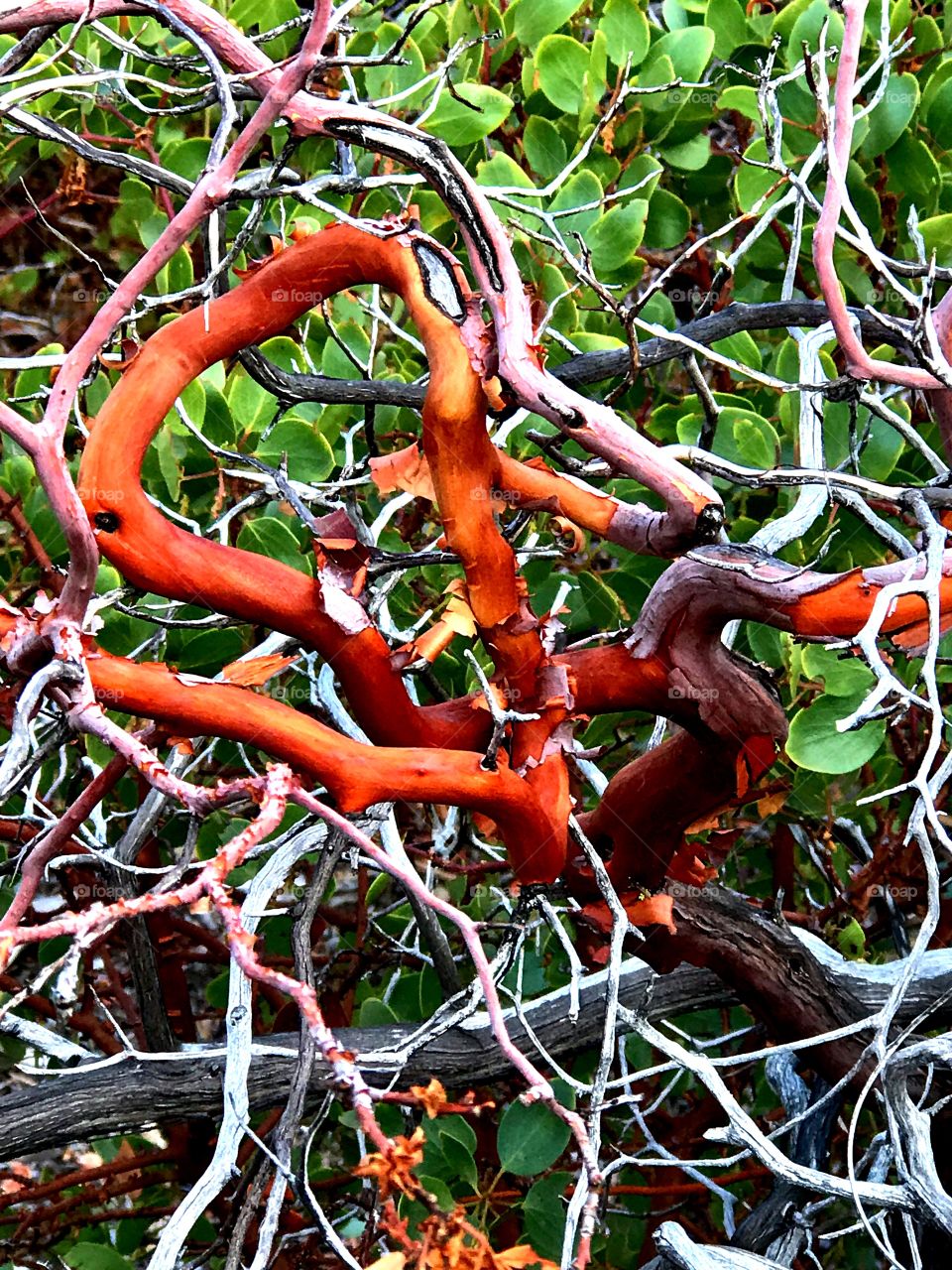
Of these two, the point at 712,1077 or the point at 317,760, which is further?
the point at 712,1077

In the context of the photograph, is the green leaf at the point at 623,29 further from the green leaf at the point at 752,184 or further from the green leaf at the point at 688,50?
the green leaf at the point at 752,184

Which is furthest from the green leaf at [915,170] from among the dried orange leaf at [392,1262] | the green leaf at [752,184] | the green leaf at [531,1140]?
the dried orange leaf at [392,1262]

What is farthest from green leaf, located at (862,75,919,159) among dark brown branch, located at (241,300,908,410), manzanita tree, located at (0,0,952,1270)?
dark brown branch, located at (241,300,908,410)

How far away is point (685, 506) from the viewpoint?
0.87 meters

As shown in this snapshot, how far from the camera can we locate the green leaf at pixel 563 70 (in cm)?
148

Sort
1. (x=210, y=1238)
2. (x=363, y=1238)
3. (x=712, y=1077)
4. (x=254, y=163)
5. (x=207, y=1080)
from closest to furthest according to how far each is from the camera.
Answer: (x=712, y=1077), (x=363, y=1238), (x=207, y=1080), (x=210, y=1238), (x=254, y=163)

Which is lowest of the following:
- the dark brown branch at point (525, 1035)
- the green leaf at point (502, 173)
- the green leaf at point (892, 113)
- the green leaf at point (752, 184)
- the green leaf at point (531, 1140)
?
the green leaf at point (531, 1140)

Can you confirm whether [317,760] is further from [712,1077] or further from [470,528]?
[712,1077]

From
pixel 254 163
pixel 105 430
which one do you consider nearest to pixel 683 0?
pixel 254 163

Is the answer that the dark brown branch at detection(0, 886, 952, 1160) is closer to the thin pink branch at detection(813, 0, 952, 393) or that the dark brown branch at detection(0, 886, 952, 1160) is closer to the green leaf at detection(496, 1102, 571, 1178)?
the green leaf at detection(496, 1102, 571, 1178)

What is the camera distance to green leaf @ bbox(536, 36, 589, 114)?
148 cm

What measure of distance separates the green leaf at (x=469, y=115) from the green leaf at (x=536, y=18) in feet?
0.60

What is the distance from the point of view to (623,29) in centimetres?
150

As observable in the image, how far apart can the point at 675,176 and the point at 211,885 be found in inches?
56.5
